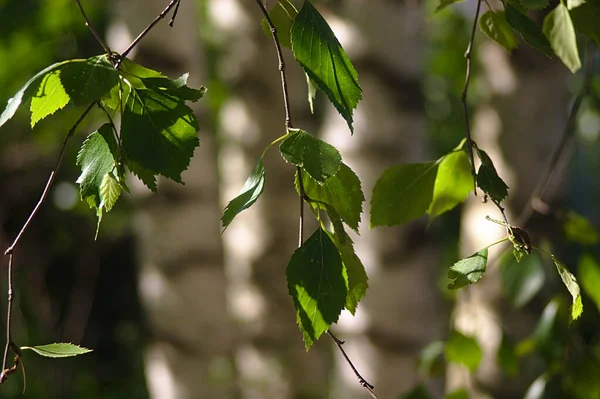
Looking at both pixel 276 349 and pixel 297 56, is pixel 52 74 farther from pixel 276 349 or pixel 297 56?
→ pixel 276 349

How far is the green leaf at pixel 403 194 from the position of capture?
311 millimetres

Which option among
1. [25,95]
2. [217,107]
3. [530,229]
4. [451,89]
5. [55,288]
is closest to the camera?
[25,95]

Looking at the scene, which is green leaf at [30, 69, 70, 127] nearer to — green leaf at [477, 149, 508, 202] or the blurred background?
green leaf at [477, 149, 508, 202]

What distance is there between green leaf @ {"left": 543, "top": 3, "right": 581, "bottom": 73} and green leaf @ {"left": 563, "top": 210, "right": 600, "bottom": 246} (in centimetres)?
26

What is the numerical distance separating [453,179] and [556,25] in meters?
0.08

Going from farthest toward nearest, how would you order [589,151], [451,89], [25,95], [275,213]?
[589,151] < [451,89] < [275,213] < [25,95]

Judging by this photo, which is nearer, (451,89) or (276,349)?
(276,349)

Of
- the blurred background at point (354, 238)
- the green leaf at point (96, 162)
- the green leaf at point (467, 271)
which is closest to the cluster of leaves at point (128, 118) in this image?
the green leaf at point (96, 162)

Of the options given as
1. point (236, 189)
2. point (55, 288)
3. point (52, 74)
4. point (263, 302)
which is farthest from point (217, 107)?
point (52, 74)

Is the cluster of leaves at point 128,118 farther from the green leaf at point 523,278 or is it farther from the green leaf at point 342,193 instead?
the green leaf at point 523,278

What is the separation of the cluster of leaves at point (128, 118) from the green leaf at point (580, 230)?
38cm

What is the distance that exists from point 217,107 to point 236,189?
0.73ft

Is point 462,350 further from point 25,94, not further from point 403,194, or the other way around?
point 25,94

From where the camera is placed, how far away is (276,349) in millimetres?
1000
